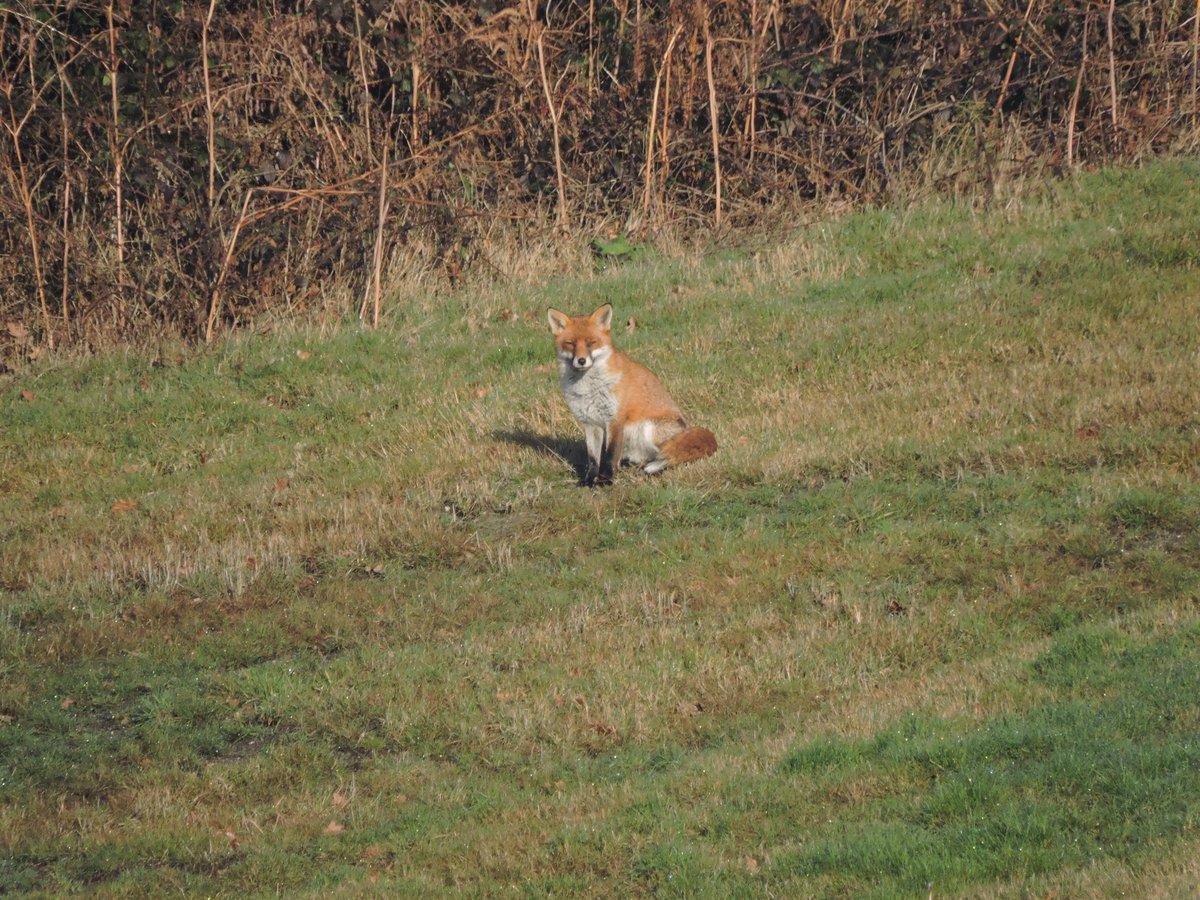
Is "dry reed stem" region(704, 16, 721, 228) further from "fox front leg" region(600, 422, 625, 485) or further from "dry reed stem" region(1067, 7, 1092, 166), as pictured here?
"fox front leg" region(600, 422, 625, 485)

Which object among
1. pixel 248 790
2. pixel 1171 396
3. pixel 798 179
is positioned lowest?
pixel 248 790

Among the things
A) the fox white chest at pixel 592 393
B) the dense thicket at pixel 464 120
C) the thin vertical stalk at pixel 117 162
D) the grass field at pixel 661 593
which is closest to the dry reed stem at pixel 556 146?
the dense thicket at pixel 464 120

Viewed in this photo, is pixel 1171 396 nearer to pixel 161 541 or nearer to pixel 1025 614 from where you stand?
pixel 1025 614

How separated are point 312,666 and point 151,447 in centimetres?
596

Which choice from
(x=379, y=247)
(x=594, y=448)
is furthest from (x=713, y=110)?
(x=594, y=448)

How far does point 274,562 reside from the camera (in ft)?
35.1

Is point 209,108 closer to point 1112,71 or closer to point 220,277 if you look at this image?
point 220,277

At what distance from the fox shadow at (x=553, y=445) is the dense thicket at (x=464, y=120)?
175 inches

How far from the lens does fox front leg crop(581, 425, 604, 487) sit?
11.9 meters

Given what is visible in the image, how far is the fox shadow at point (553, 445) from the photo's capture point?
1255 centimetres

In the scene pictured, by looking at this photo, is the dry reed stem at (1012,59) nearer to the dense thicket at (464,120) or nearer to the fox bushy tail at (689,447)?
the dense thicket at (464,120)

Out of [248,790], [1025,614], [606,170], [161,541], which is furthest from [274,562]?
[606,170]

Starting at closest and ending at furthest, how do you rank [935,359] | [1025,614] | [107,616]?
[1025,614]
[107,616]
[935,359]

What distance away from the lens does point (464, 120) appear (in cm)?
1925
